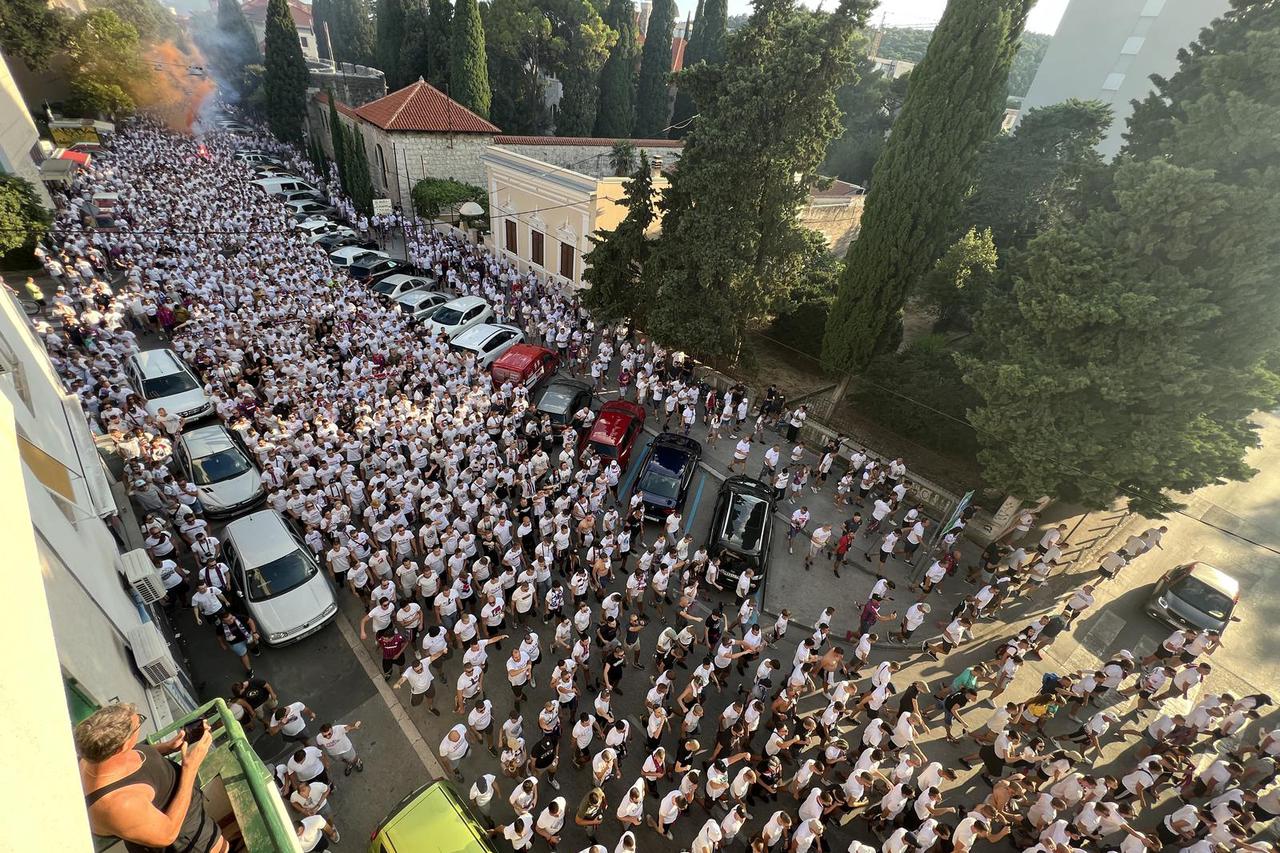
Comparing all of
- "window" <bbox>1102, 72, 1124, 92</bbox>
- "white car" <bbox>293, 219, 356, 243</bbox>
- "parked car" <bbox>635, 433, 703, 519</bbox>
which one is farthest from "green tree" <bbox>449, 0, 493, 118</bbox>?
"window" <bbox>1102, 72, 1124, 92</bbox>

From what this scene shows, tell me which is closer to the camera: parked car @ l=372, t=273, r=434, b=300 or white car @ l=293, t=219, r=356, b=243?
parked car @ l=372, t=273, r=434, b=300

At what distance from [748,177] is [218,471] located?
14.8 meters

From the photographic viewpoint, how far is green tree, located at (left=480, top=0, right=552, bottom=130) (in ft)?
Result: 117

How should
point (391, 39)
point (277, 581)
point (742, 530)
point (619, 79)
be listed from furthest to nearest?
point (391, 39) < point (619, 79) < point (742, 530) < point (277, 581)

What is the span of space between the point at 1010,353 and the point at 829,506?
209 inches

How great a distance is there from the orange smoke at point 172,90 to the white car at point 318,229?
28567 mm

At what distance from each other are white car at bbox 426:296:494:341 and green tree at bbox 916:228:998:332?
1470 cm

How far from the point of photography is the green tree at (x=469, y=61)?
32594mm

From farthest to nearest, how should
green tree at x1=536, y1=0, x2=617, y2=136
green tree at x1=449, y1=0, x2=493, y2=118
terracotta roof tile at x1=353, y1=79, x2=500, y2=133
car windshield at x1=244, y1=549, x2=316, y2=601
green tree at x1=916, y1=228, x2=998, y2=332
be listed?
1. green tree at x1=536, y1=0, x2=617, y2=136
2. green tree at x1=449, y1=0, x2=493, y2=118
3. terracotta roof tile at x1=353, y1=79, x2=500, y2=133
4. green tree at x1=916, y1=228, x2=998, y2=332
5. car windshield at x1=244, y1=549, x2=316, y2=601

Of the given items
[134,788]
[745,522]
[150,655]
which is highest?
[134,788]

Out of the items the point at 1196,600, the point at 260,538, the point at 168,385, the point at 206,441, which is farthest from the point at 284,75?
the point at 1196,600

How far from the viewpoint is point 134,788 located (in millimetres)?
2992

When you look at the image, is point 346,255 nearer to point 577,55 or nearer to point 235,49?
point 577,55

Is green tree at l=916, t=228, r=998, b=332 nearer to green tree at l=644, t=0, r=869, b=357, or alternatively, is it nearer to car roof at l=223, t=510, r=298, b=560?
green tree at l=644, t=0, r=869, b=357
